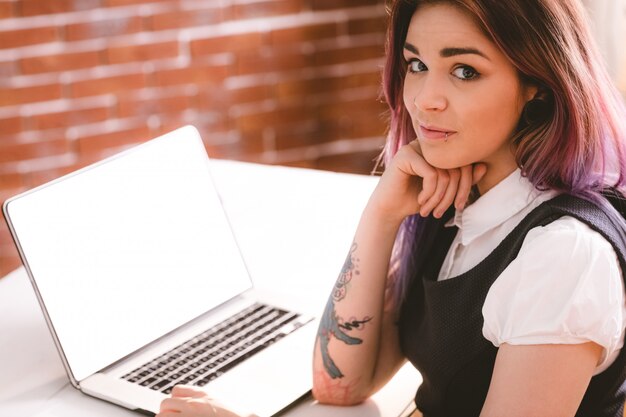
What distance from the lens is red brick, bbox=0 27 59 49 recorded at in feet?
8.14

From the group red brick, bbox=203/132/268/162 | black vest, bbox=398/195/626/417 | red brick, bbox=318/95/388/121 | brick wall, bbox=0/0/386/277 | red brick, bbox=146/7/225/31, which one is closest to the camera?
black vest, bbox=398/195/626/417

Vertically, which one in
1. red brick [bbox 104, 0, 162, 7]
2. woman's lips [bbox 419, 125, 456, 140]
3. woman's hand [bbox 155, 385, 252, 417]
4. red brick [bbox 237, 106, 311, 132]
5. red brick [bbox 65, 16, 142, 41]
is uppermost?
red brick [bbox 104, 0, 162, 7]

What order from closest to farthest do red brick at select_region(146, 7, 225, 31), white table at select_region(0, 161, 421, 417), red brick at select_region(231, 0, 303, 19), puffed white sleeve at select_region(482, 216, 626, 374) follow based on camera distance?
1. puffed white sleeve at select_region(482, 216, 626, 374)
2. white table at select_region(0, 161, 421, 417)
3. red brick at select_region(146, 7, 225, 31)
4. red brick at select_region(231, 0, 303, 19)

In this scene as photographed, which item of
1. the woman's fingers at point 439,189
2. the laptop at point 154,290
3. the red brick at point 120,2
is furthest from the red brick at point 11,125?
the woman's fingers at point 439,189

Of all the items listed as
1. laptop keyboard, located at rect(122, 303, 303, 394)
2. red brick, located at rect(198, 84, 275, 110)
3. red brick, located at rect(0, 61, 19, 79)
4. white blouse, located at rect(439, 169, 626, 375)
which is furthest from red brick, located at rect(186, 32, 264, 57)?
white blouse, located at rect(439, 169, 626, 375)

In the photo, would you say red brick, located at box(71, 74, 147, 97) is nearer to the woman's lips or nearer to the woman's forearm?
the woman's forearm

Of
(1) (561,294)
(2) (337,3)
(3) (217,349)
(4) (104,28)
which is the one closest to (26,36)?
(4) (104,28)

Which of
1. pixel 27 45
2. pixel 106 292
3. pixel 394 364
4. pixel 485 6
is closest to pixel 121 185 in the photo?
pixel 106 292

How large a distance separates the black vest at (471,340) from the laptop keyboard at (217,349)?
0.73 ft

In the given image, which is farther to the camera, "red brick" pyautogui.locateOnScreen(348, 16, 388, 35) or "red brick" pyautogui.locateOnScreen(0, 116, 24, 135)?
"red brick" pyautogui.locateOnScreen(348, 16, 388, 35)

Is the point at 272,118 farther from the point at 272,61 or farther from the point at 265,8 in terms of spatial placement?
the point at 265,8

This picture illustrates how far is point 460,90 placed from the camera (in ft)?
3.80

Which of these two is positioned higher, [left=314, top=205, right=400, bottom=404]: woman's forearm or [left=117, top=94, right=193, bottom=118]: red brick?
[left=117, top=94, right=193, bottom=118]: red brick

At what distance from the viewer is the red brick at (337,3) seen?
290 cm
